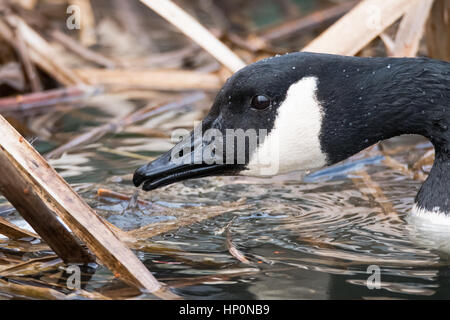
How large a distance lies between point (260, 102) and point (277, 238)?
81 centimetres

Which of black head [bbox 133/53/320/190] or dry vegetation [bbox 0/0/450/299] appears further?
black head [bbox 133/53/320/190]

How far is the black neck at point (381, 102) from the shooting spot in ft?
13.0

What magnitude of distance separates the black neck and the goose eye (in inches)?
11.2

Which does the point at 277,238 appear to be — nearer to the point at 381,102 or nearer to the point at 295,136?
the point at 295,136

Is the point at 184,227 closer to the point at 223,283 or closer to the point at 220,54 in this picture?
the point at 223,283

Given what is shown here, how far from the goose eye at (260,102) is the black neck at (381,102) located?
285mm

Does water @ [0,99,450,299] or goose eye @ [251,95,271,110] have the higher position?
goose eye @ [251,95,271,110]

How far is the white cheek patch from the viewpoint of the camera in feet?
12.9

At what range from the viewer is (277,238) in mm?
4215

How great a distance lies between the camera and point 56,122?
7.22 m

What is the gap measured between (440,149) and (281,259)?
47.0 inches

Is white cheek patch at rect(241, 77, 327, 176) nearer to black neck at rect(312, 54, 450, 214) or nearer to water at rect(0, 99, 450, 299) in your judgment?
black neck at rect(312, 54, 450, 214)

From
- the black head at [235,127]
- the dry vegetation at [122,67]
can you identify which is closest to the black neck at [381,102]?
the black head at [235,127]

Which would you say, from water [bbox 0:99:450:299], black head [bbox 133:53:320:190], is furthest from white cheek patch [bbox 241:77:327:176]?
water [bbox 0:99:450:299]
